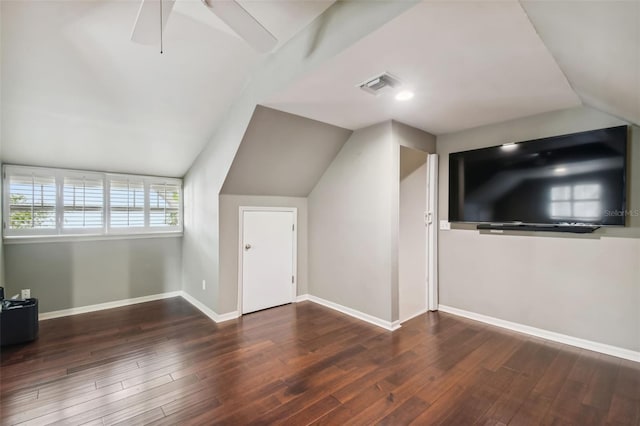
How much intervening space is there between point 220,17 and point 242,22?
108 millimetres

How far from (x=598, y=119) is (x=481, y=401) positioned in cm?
270

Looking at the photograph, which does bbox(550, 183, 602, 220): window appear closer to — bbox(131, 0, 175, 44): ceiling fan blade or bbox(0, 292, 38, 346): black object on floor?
bbox(131, 0, 175, 44): ceiling fan blade

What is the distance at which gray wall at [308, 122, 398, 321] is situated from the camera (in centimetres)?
334

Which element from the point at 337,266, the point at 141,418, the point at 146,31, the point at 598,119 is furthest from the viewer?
the point at 337,266

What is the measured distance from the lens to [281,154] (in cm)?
353

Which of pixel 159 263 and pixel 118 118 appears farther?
pixel 159 263

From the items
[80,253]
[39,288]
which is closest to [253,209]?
[80,253]

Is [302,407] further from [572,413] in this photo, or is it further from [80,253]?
[80,253]

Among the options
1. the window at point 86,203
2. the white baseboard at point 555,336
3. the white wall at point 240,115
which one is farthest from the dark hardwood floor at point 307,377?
the window at point 86,203

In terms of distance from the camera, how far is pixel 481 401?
2.07m

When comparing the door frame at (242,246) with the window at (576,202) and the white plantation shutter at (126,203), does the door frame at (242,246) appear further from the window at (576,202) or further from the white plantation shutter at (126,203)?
the window at (576,202)

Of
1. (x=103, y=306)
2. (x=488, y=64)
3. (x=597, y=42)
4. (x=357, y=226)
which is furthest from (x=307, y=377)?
(x=103, y=306)

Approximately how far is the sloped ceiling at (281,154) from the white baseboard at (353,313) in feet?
5.18

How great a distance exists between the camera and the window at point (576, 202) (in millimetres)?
2658
